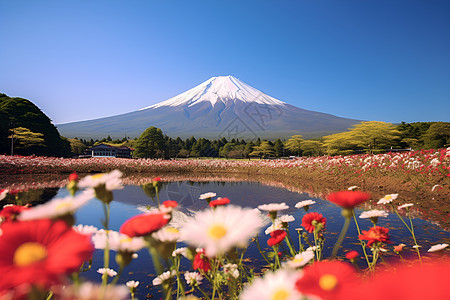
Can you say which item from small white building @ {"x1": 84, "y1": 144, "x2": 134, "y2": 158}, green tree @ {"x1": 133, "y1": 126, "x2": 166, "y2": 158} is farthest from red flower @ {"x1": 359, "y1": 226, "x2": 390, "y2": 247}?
small white building @ {"x1": 84, "y1": 144, "x2": 134, "y2": 158}

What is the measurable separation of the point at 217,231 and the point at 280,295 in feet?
0.60

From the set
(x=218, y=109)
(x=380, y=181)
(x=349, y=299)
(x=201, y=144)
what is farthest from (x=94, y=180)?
(x=218, y=109)

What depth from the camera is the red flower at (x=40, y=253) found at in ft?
0.93

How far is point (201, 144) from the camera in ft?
163

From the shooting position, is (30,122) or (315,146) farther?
(315,146)

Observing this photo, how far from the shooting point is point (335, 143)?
26.7 metres

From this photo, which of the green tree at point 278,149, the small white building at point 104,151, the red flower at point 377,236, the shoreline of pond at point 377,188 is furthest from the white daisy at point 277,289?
the small white building at point 104,151

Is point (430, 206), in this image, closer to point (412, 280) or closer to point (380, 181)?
point (380, 181)

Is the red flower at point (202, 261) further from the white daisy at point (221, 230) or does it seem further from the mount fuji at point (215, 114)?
the mount fuji at point (215, 114)

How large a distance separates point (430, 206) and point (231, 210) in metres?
5.51

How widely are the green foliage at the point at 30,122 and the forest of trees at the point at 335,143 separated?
36.5 feet

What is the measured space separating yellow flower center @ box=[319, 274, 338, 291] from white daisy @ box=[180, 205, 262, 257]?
0.14m

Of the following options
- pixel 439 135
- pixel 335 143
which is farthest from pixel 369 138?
pixel 439 135

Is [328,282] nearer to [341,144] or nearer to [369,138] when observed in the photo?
[369,138]
